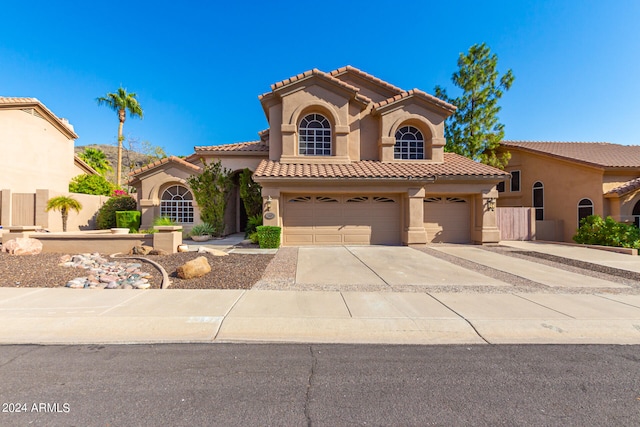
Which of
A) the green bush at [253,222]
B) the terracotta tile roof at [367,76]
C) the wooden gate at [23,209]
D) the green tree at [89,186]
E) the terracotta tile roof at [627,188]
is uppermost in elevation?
the terracotta tile roof at [367,76]

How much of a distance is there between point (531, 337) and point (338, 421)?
3381mm

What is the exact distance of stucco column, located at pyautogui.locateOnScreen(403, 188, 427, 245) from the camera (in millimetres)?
13062

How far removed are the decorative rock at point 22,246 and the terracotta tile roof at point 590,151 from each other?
2486cm

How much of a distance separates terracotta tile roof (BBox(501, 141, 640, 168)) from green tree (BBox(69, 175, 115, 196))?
95.1ft

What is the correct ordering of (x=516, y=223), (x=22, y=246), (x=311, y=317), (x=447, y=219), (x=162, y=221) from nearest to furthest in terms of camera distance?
(x=311, y=317) < (x=22, y=246) < (x=162, y=221) < (x=447, y=219) < (x=516, y=223)

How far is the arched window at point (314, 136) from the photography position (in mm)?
14547

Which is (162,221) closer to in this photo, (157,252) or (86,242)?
(86,242)

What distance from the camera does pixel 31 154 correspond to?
17.6 meters

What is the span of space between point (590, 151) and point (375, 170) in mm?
15514

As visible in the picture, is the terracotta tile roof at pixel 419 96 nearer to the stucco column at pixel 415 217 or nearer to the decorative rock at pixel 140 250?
the stucco column at pixel 415 217

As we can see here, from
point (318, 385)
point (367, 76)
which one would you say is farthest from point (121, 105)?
point (318, 385)

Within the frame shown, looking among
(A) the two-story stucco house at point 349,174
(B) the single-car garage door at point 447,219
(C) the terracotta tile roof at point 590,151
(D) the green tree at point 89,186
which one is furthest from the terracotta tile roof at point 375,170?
(D) the green tree at point 89,186

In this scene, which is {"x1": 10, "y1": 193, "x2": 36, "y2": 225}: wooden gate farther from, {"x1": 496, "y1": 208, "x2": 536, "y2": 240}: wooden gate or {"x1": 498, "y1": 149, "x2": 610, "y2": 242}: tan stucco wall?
{"x1": 498, "y1": 149, "x2": 610, "y2": 242}: tan stucco wall

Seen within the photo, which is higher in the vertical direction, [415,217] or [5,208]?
[5,208]
